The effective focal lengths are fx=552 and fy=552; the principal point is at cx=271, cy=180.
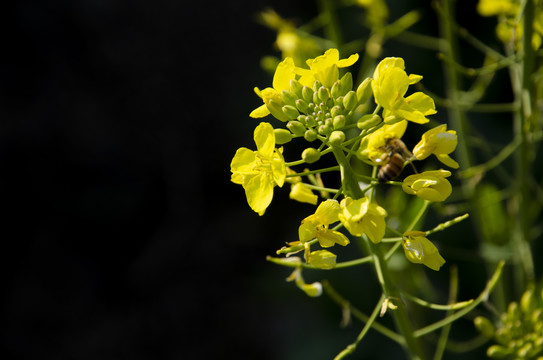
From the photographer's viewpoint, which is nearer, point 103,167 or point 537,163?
point 537,163

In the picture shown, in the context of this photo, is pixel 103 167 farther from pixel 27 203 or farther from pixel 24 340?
pixel 24 340

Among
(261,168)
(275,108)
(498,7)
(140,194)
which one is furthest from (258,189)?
(140,194)

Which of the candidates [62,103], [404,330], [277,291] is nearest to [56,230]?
[62,103]

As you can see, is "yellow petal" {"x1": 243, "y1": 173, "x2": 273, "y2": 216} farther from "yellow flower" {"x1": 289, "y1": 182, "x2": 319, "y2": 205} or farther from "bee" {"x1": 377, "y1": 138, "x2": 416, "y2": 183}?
"bee" {"x1": 377, "y1": 138, "x2": 416, "y2": 183}

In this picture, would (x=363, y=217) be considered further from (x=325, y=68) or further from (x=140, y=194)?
(x=140, y=194)

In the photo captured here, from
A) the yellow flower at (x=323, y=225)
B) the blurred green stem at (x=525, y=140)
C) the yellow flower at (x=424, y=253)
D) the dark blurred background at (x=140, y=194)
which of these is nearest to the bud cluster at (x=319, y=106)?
the yellow flower at (x=323, y=225)

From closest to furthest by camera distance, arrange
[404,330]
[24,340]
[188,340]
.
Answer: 1. [404,330]
2. [24,340]
3. [188,340]

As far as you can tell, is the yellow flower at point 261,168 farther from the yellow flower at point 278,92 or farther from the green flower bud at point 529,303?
the green flower bud at point 529,303
